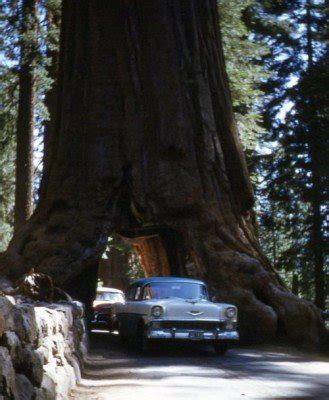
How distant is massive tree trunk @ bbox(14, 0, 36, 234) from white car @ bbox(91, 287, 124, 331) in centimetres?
400

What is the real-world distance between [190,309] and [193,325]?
0.32 m

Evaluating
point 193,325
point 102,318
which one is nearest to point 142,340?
point 193,325

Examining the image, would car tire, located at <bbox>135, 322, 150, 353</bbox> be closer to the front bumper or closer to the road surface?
the road surface

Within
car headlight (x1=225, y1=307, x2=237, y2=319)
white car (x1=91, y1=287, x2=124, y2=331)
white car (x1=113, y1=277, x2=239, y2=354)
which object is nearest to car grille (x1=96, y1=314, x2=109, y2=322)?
white car (x1=91, y1=287, x2=124, y2=331)

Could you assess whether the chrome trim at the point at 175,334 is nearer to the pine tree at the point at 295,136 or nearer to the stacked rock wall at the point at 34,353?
the stacked rock wall at the point at 34,353

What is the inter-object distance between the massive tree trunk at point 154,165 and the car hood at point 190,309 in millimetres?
3229

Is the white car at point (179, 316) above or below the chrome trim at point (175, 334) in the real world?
above

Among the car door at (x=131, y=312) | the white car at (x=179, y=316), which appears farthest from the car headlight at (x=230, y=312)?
the car door at (x=131, y=312)

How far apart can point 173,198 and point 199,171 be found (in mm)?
1306

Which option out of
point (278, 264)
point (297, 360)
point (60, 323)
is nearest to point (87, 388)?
point (60, 323)

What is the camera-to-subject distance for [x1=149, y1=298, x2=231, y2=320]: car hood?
14.6 m

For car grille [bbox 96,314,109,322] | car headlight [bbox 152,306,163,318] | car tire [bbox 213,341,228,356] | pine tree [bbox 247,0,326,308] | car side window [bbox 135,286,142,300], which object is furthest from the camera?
pine tree [bbox 247,0,326,308]

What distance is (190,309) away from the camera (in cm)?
1470

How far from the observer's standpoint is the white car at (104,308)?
2370 centimetres
